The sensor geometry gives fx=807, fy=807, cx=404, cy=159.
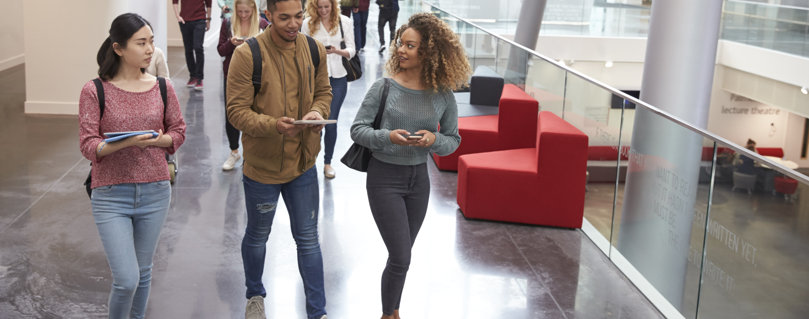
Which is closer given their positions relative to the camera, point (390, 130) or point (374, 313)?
point (390, 130)

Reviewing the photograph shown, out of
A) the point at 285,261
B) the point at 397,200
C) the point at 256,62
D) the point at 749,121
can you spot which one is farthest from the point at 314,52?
the point at 749,121

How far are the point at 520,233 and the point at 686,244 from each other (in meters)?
1.60

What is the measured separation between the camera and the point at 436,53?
4.04 meters

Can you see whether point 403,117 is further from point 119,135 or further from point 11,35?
point 11,35

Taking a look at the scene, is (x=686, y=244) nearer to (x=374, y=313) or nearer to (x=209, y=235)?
(x=374, y=313)

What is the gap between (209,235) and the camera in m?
6.05

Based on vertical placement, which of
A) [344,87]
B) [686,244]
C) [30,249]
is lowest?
[30,249]

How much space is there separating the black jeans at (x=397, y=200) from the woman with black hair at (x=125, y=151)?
102 cm

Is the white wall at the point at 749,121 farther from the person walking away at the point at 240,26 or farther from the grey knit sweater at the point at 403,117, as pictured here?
the grey knit sweater at the point at 403,117

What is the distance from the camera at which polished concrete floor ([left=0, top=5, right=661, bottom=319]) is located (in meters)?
4.85

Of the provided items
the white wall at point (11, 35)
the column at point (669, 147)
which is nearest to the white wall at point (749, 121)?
the column at point (669, 147)

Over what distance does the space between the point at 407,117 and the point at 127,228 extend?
1442mm

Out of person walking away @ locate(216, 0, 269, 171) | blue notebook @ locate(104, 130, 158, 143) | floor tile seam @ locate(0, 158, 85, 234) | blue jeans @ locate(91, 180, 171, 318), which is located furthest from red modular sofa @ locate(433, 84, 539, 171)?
blue notebook @ locate(104, 130, 158, 143)

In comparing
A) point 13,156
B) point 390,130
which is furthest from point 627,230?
point 13,156
